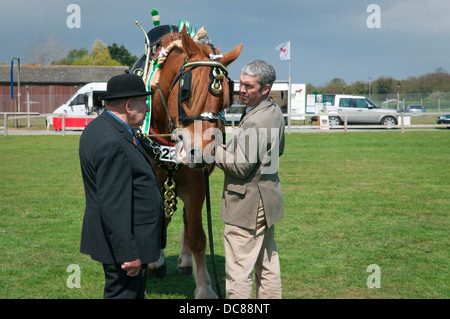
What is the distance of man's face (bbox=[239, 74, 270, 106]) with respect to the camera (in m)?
3.65

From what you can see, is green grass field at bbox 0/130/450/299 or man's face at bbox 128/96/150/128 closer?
man's face at bbox 128/96/150/128

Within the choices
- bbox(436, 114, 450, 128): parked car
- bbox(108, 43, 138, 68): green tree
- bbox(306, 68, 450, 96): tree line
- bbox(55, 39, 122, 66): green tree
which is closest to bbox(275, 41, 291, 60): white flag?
bbox(436, 114, 450, 128): parked car

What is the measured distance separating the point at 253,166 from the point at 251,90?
1.93 feet

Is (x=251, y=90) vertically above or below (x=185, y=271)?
above

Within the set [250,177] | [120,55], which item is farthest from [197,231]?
[120,55]

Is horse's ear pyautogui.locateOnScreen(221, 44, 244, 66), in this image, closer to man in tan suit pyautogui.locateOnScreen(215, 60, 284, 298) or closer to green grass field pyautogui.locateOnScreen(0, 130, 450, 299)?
man in tan suit pyautogui.locateOnScreen(215, 60, 284, 298)

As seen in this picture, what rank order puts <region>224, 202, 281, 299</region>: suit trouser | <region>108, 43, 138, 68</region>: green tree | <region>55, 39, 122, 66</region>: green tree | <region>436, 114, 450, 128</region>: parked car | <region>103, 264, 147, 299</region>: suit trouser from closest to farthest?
<region>103, 264, 147, 299</region>: suit trouser, <region>224, 202, 281, 299</region>: suit trouser, <region>436, 114, 450, 128</region>: parked car, <region>55, 39, 122, 66</region>: green tree, <region>108, 43, 138, 68</region>: green tree

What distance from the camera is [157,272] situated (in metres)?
5.67

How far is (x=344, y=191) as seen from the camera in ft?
34.5

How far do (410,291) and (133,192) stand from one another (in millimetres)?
3385

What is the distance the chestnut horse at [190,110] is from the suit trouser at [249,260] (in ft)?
2.06

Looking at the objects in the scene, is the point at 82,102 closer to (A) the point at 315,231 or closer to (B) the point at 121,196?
(A) the point at 315,231

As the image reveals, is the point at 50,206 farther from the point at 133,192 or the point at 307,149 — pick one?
the point at 307,149

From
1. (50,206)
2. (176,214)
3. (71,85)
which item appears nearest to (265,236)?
(176,214)
